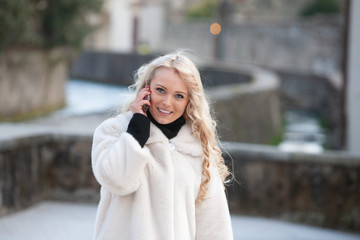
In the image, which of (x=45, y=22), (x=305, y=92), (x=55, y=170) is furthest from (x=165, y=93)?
(x=305, y=92)

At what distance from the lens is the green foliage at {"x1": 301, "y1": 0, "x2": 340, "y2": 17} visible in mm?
42594

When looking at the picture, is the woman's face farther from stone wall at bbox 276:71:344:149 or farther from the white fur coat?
stone wall at bbox 276:71:344:149

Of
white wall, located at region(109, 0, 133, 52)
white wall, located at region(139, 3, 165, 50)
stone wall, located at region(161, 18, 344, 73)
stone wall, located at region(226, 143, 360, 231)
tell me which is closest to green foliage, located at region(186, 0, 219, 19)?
white wall, located at region(139, 3, 165, 50)

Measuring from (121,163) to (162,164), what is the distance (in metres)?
0.20

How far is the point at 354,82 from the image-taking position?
940 cm

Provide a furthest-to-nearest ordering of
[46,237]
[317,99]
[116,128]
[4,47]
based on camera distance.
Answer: [317,99] → [4,47] → [46,237] → [116,128]

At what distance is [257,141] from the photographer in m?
11.4

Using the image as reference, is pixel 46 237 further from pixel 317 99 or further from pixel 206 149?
pixel 317 99

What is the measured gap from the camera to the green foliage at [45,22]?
1166 cm

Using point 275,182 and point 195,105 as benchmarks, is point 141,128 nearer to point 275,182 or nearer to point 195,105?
point 195,105

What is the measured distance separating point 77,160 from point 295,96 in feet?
62.0

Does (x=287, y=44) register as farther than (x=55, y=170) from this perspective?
Yes

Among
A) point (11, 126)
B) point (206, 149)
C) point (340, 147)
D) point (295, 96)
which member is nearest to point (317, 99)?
point (295, 96)

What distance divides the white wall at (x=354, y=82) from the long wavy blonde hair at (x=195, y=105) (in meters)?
6.94
